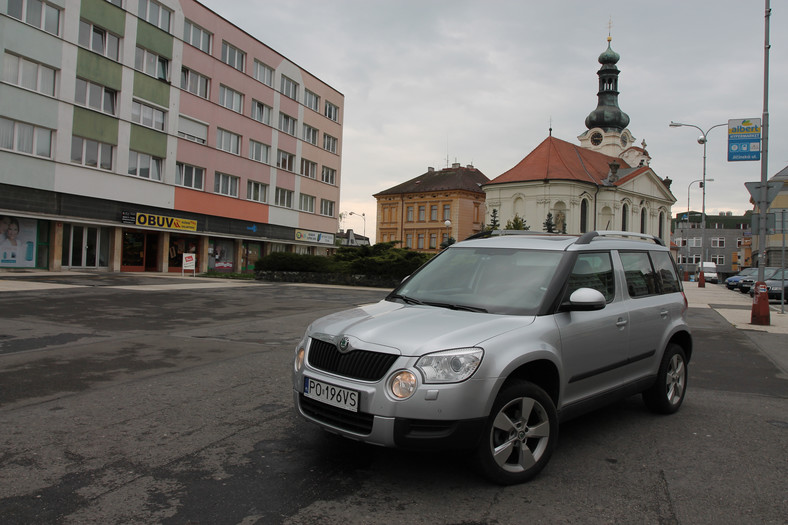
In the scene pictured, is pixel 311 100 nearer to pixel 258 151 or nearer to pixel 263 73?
pixel 263 73

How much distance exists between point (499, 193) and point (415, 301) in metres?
73.6

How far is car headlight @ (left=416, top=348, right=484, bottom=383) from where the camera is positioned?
338 cm

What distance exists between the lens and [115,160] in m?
30.7

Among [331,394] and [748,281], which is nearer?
[331,394]

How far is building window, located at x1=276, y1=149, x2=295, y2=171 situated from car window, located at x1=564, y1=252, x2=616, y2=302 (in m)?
41.6

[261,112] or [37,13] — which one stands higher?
[261,112]

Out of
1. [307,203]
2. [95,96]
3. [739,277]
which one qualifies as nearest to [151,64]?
[95,96]

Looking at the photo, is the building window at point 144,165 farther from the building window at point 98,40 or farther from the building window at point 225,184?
the building window at point 98,40

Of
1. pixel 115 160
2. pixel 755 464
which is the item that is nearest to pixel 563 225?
pixel 115 160

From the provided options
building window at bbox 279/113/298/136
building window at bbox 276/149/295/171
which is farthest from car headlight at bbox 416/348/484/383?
building window at bbox 279/113/298/136

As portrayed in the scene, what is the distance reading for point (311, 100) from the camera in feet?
161

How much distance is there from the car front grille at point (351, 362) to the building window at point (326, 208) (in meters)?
47.6

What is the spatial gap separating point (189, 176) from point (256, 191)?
7122mm

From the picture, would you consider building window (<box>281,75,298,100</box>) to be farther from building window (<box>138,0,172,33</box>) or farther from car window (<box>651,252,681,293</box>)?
car window (<box>651,252,681,293</box>)
